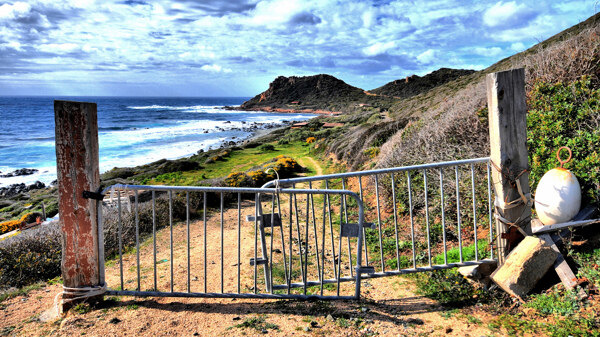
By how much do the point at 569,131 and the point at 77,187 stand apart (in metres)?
6.66

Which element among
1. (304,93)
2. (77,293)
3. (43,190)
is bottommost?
(43,190)

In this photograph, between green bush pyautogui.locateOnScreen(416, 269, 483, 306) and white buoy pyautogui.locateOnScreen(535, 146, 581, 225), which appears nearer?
white buoy pyautogui.locateOnScreen(535, 146, 581, 225)

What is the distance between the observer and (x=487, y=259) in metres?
4.35

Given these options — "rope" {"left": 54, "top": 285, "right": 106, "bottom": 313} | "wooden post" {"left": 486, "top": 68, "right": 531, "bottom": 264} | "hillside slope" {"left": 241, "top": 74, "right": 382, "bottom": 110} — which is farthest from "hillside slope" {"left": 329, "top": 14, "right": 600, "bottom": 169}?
"hillside slope" {"left": 241, "top": 74, "right": 382, "bottom": 110}

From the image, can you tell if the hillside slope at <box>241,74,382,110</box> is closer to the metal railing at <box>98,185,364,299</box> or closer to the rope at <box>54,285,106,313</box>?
the metal railing at <box>98,185,364,299</box>

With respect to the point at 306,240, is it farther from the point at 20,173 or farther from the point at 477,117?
the point at 20,173

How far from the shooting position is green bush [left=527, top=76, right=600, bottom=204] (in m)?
4.51

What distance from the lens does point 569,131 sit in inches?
219

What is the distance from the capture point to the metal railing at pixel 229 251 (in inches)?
157

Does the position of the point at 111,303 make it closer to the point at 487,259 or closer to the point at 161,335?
the point at 161,335

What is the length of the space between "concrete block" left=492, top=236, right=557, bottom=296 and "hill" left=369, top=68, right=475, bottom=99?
86.5 meters

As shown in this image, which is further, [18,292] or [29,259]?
[29,259]

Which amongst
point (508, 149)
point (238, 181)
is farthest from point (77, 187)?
point (238, 181)

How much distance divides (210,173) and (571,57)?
14.4 meters
